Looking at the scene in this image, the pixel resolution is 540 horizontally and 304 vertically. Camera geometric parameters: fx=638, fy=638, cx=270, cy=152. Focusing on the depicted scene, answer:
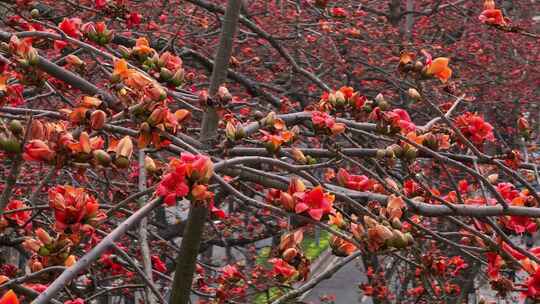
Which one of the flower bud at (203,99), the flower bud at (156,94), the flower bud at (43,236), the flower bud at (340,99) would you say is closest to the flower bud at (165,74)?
the flower bud at (203,99)

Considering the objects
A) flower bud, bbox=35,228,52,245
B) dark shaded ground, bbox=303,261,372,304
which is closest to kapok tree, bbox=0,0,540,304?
flower bud, bbox=35,228,52,245

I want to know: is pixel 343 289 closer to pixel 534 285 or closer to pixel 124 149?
pixel 534 285

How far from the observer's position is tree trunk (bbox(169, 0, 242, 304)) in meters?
2.19

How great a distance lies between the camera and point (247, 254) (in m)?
8.51

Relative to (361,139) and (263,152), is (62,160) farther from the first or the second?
(361,139)

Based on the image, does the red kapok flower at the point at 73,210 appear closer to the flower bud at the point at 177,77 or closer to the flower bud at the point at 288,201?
the flower bud at the point at 288,201

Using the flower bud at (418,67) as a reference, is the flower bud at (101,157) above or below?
below

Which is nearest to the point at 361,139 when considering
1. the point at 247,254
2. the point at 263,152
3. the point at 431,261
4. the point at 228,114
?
the point at 431,261

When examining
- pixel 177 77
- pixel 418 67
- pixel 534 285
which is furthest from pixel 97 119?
pixel 534 285

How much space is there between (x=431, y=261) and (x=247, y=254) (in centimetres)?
615

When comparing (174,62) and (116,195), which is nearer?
(174,62)

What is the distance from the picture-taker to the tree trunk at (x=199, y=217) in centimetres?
219

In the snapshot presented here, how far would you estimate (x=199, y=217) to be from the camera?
214 centimetres

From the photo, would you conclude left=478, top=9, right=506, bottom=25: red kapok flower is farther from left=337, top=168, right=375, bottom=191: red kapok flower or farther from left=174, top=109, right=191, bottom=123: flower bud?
left=174, top=109, right=191, bottom=123: flower bud
